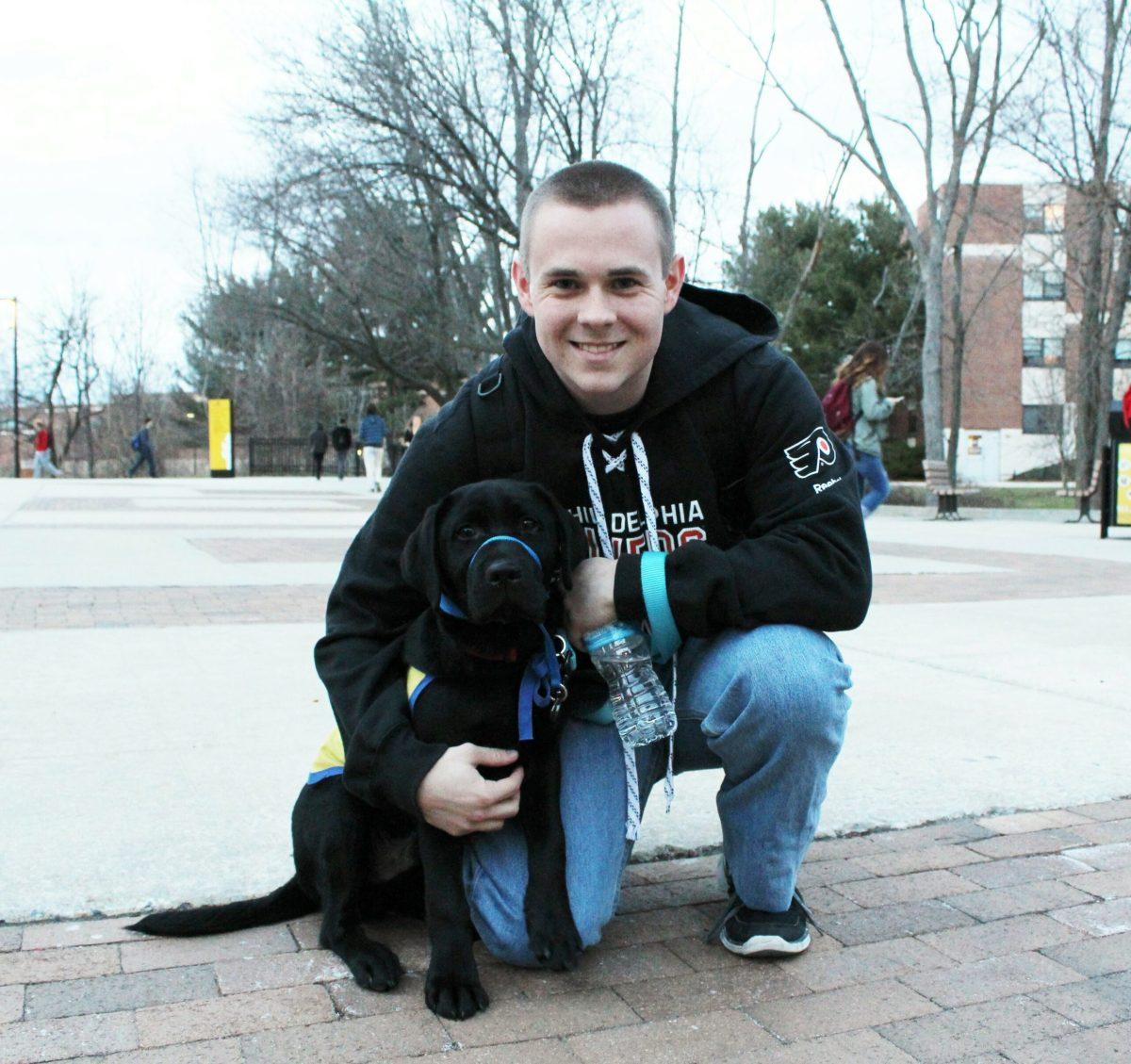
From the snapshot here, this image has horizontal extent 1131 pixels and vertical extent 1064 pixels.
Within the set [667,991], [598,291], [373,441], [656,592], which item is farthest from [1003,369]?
[667,991]

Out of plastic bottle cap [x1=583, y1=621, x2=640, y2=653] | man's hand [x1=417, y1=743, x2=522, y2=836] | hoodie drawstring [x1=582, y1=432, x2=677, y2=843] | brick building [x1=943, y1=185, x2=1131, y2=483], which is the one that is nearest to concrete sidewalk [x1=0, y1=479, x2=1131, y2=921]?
hoodie drawstring [x1=582, y1=432, x2=677, y2=843]

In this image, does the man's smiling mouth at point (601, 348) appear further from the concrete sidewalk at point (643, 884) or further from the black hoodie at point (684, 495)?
the concrete sidewalk at point (643, 884)

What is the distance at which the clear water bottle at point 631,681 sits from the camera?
239cm

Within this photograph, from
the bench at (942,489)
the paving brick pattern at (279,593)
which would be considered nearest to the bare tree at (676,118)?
the bench at (942,489)

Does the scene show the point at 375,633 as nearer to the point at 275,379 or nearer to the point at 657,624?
the point at 657,624

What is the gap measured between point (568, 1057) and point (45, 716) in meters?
2.77

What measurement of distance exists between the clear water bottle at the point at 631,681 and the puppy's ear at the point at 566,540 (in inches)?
4.9

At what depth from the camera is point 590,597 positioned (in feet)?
7.81

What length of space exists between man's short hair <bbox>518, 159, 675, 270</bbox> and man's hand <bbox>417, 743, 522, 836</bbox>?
1.04 m

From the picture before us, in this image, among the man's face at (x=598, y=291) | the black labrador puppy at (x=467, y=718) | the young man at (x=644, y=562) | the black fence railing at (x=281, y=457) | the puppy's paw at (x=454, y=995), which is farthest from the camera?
the black fence railing at (x=281, y=457)

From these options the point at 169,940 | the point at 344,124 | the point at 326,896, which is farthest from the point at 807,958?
the point at 344,124

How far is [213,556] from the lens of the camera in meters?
9.47

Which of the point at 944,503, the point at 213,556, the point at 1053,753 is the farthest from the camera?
the point at 944,503

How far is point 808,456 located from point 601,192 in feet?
2.20
